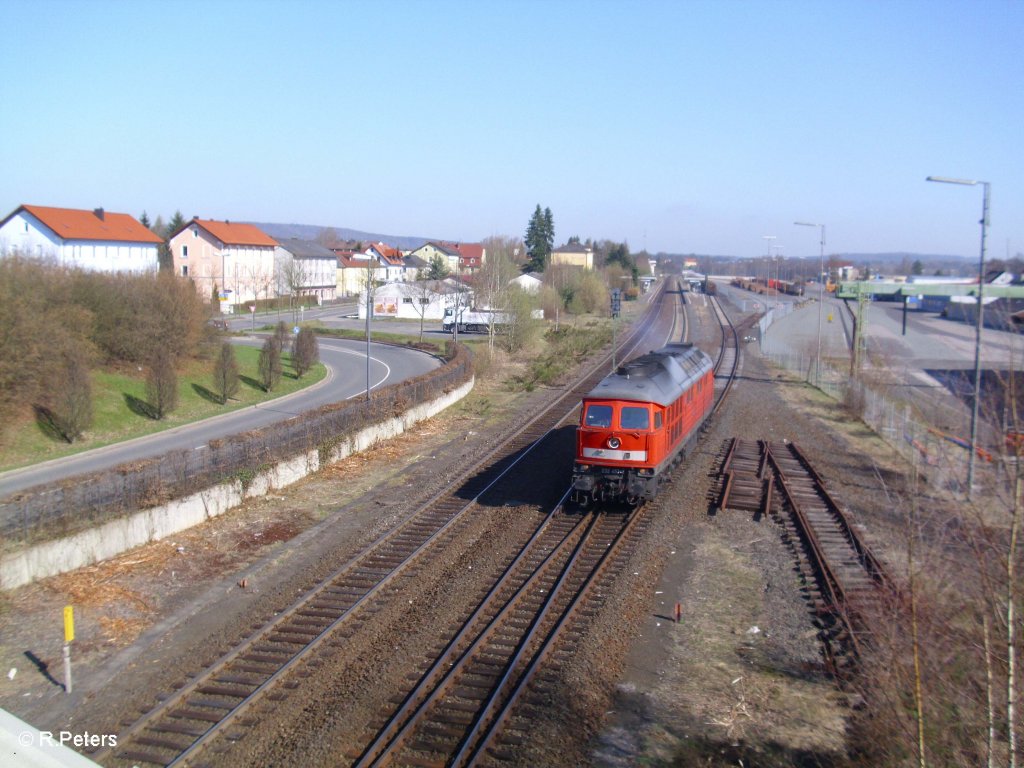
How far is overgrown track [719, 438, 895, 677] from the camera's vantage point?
432 inches

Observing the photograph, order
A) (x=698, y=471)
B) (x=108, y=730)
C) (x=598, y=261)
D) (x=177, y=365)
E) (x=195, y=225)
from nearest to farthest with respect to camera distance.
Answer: (x=108, y=730) → (x=698, y=471) → (x=177, y=365) → (x=195, y=225) → (x=598, y=261)

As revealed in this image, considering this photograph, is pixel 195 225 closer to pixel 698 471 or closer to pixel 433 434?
pixel 433 434

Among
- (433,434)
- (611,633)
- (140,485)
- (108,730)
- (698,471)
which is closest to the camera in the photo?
(108,730)

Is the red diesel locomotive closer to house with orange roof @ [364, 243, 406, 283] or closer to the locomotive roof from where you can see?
the locomotive roof

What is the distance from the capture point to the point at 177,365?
3547cm

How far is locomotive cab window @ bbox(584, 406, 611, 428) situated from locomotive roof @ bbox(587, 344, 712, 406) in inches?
10.0

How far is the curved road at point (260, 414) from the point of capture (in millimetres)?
21953

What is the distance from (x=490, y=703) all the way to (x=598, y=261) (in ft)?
418

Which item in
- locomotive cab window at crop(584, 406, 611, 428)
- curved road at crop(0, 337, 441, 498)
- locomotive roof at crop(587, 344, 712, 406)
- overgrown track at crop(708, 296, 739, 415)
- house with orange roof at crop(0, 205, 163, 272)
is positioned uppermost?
house with orange roof at crop(0, 205, 163, 272)

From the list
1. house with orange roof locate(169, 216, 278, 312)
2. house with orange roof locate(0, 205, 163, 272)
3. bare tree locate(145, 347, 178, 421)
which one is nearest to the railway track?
bare tree locate(145, 347, 178, 421)

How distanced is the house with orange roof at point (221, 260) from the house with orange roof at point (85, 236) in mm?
9146

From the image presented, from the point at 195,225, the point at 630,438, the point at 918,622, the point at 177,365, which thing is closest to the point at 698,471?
the point at 630,438

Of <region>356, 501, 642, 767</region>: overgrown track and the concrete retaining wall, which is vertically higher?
the concrete retaining wall

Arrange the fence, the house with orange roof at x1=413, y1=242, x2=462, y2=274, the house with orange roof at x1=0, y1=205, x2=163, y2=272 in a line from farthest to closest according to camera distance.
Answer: the house with orange roof at x1=413, y1=242, x2=462, y2=274 → the house with orange roof at x1=0, y1=205, x2=163, y2=272 → the fence
